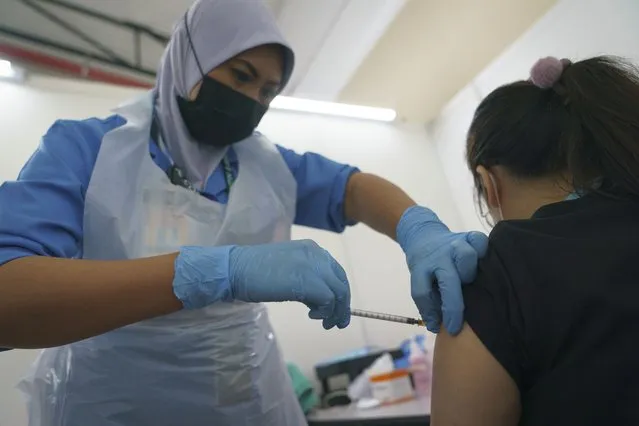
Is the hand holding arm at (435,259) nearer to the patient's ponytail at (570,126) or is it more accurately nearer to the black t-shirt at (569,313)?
the black t-shirt at (569,313)

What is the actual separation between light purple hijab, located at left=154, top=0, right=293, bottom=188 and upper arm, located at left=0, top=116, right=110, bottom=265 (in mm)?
212

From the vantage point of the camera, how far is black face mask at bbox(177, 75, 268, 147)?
111cm

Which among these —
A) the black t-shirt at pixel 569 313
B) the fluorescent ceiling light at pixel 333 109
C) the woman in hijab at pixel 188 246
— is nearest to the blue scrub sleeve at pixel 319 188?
the woman in hijab at pixel 188 246

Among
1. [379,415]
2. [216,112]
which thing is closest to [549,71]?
[216,112]

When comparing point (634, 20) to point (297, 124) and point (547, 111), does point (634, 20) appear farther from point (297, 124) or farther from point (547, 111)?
point (297, 124)

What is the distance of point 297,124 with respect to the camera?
247 centimetres

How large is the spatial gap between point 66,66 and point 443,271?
199cm

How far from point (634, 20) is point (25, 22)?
249 centimetres

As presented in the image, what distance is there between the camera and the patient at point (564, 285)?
1.88 ft

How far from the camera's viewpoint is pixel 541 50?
6.92 feet

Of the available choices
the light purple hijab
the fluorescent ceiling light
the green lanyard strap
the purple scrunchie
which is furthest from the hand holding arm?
the fluorescent ceiling light

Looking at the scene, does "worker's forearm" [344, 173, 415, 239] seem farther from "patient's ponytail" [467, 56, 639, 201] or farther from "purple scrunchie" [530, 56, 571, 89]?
"purple scrunchie" [530, 56, 571, 89]

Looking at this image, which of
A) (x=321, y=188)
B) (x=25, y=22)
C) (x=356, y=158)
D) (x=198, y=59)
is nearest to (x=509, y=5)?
(x=356, y=158)

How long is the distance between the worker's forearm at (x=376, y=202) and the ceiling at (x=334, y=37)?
3.54 ft
